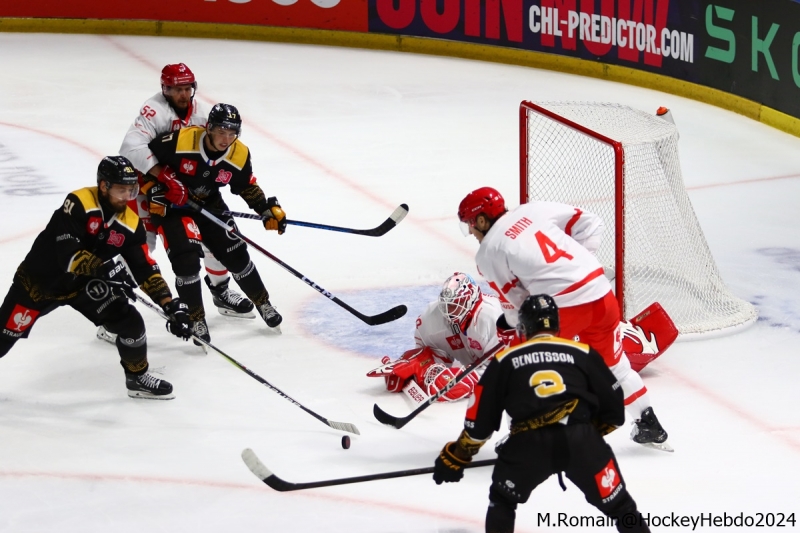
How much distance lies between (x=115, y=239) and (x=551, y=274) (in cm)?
174

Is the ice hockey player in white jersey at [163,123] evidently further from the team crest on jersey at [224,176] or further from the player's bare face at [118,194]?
the player's bare face at [118,194]

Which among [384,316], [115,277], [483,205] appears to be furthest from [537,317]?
[384,316]

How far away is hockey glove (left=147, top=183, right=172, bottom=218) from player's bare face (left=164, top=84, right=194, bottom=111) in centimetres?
48

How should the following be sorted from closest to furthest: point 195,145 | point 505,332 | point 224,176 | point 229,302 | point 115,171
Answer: point 505,332 < point 115,171 < point 195,145 < point 224,176 < point 229,302

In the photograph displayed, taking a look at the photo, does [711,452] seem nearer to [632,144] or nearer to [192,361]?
[632,144]

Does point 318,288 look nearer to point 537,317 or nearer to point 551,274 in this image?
point 551,274

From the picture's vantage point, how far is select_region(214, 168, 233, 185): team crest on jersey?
5477mm

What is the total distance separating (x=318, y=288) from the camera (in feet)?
18.2

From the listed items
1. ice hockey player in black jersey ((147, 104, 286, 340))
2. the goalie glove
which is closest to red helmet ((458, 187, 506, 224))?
the goalie glove

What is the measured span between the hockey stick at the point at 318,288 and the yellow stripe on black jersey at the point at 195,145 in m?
0.25

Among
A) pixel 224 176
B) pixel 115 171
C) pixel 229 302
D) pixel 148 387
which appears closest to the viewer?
pixel 115 171

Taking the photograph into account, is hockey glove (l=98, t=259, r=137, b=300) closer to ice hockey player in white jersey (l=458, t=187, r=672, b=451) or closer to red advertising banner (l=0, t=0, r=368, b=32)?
ice hockey player in white jersey (l=458, t=187, r=672, b=451)

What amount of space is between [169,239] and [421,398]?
4.73ft

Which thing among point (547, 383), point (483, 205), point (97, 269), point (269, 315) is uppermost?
point (483, 205)
